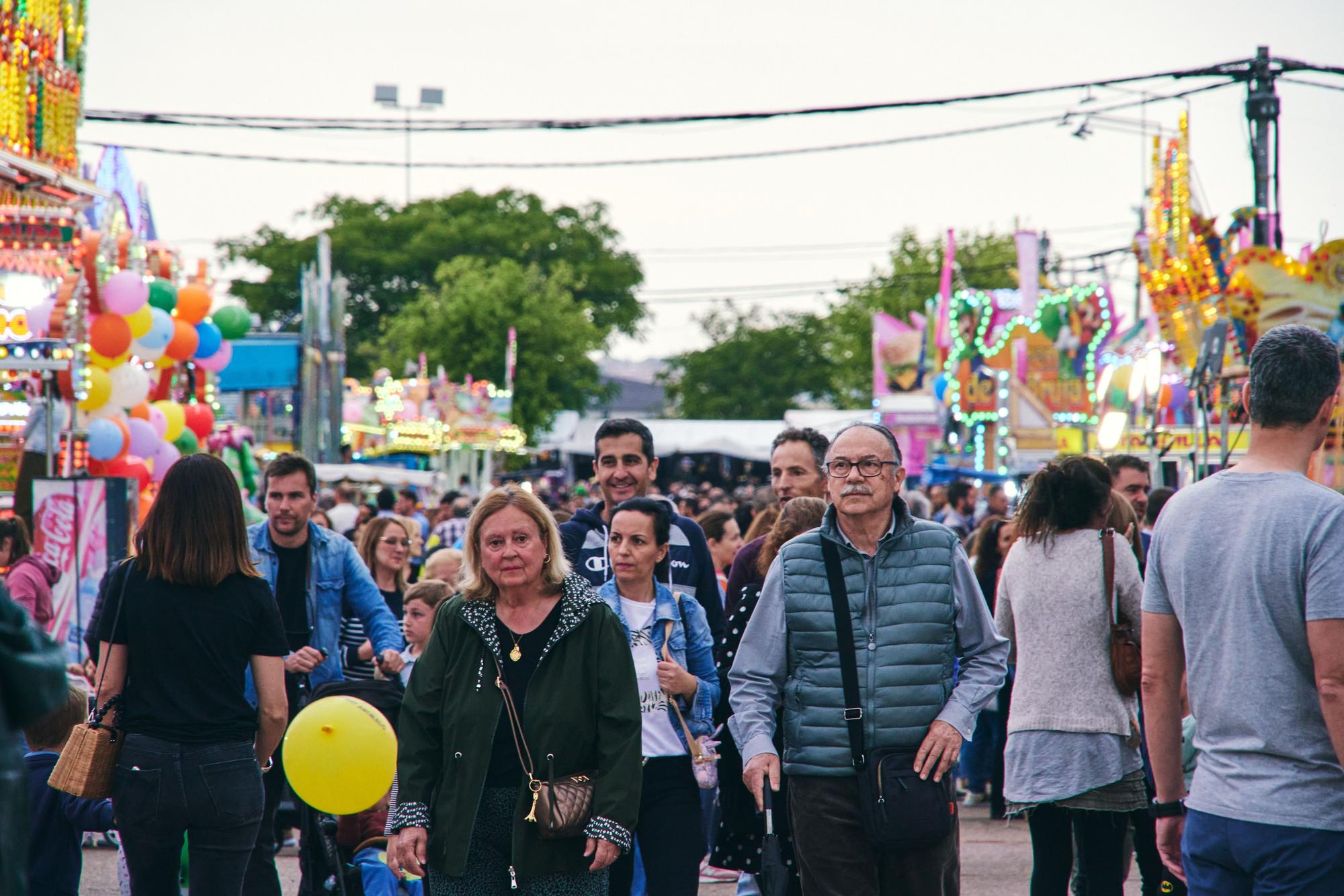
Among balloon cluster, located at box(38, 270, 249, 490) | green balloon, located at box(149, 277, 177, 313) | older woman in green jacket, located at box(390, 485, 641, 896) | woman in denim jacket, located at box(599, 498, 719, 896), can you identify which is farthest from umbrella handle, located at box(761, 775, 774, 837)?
green balloon, located at box(149, 277, 177, 313)

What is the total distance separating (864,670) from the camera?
13.4ft

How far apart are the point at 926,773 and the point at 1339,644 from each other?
1.28 m

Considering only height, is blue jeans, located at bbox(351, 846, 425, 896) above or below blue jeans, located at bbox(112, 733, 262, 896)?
below

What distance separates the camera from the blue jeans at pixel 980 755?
917cm

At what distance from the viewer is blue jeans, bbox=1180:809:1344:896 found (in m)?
3.05

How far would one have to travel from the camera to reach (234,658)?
4453mm

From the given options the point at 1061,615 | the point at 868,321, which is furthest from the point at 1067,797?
the point at 868,321

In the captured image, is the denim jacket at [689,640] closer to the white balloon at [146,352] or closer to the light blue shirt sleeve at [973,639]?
the light blue shirt sleeve at [973,639]

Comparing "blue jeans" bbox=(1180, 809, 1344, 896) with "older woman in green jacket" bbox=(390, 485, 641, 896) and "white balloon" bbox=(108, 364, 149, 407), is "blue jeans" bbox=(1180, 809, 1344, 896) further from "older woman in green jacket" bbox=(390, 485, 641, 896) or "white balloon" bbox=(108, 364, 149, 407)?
"white balloon" bbox=(108, 364, 149, 407)

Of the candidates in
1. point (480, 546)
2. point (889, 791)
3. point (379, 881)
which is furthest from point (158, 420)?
point (889, 791)

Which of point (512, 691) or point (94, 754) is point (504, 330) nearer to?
point (94, 754)

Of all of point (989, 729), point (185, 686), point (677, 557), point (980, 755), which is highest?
point (677, 557)

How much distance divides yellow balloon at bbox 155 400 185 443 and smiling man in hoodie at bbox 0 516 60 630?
614 cm

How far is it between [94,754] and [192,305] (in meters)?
11.5
